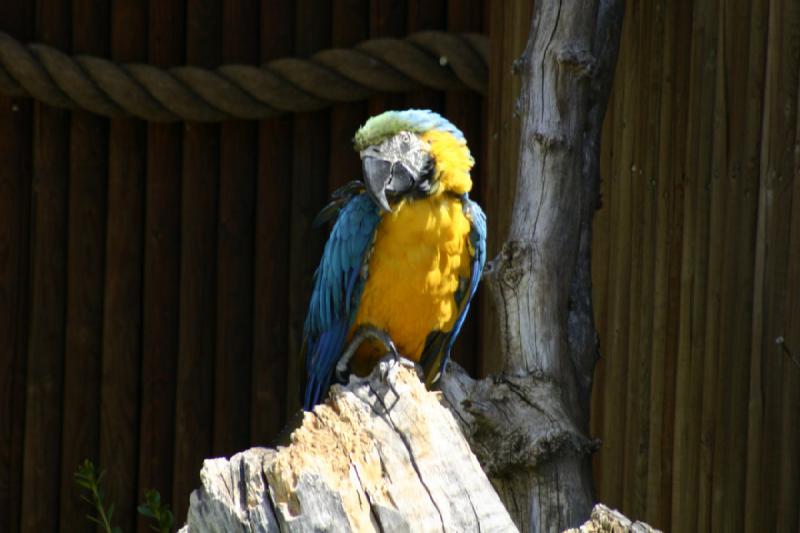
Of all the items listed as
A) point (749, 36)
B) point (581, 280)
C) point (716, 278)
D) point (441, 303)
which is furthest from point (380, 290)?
point (749, 36)

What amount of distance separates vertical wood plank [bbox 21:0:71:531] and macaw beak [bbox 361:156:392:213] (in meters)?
2.31

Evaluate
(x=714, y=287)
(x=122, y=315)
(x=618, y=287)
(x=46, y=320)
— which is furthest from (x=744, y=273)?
(x=46, y=320)

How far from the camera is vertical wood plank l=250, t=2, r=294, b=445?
5203 mm

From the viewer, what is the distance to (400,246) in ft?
11.5

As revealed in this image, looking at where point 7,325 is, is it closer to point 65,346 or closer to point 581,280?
point 65,346

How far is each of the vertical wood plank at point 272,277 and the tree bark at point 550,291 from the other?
175 cm

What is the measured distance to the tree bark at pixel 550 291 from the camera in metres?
3.29

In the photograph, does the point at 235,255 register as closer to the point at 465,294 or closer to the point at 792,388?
the point at 465,294

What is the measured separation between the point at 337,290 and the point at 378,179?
1.22 feet

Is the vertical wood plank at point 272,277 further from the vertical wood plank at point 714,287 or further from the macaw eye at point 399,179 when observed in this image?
the vertical wood plank at point 714,287

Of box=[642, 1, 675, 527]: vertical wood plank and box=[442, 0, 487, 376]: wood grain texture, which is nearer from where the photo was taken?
box=[642, 1, 675, 527]: vertical wood plank

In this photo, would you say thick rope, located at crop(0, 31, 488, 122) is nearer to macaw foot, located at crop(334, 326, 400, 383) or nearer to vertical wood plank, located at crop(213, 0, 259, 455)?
vertical wood plank, located at crop(213, 0, 259, 455)

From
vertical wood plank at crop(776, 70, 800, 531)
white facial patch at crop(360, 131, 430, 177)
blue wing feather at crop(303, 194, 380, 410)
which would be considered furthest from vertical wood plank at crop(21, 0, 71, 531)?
vertical wood plank at crop(776, 70, 800, 531)

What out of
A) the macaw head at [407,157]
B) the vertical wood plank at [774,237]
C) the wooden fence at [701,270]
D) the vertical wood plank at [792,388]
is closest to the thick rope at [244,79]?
the wooden fence at [701,270]
